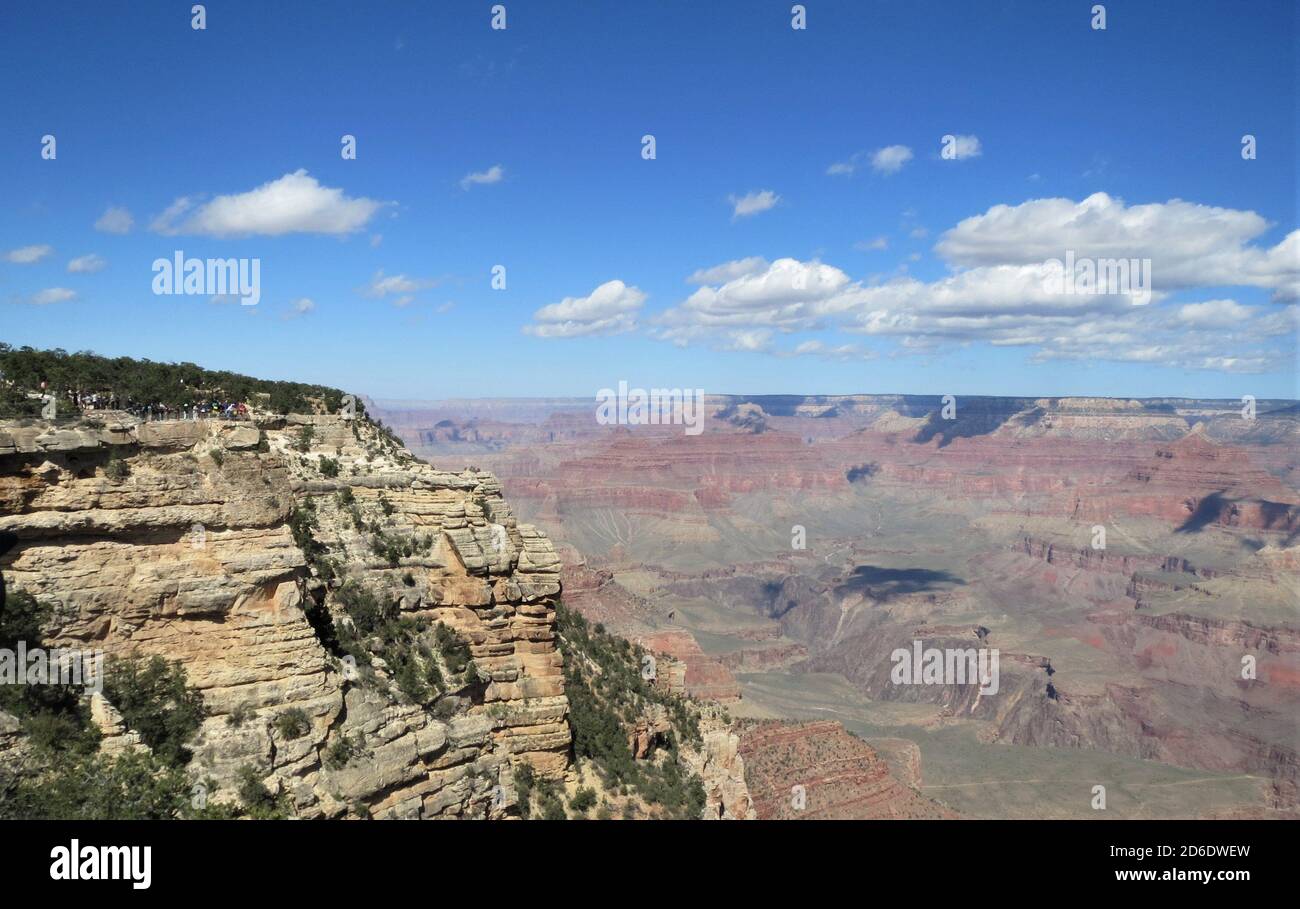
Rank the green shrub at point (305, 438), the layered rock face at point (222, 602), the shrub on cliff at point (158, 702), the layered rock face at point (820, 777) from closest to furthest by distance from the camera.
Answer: the shrub on cliff at point (158, 702) < the layered rock face at point (222, 602) < the green shrub at point (305, 438) < the layered rock face at point (820, 777)

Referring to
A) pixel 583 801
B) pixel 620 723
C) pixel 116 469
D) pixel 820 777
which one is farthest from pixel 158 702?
pixel 820 777

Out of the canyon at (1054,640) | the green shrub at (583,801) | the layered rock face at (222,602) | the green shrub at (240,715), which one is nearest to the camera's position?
the layered rock face at (222,602)

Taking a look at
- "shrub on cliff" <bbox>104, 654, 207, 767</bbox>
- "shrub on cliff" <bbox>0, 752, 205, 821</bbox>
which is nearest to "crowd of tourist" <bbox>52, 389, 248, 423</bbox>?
"shrub on cliff" <bbox>104, 654, 207, 767</bbox>

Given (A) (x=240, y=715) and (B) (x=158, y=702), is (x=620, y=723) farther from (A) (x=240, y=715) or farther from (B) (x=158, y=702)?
(B) (x=158, y=702)

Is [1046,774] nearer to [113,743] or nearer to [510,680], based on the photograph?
[510,680]

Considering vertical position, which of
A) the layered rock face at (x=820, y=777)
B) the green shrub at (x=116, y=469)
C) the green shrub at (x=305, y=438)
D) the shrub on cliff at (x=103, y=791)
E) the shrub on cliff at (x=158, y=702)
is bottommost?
the layered rock face at (x=820, y=777)

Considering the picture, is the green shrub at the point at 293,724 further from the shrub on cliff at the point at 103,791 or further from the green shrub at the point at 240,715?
the shrub on cliff at the point at 103,791

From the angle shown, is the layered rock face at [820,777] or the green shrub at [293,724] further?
the layered rock face at [820,777]

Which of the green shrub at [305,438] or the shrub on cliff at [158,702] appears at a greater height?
the green shrub at [305,438]

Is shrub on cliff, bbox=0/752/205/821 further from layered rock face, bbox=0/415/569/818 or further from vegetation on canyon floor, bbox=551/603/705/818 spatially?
vegetation on canyon floor, bbox=551/603/705/818

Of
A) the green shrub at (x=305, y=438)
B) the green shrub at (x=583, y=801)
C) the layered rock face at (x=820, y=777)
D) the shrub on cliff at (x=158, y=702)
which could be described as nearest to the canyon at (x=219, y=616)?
the shrub on cliff at (x=158, y=702)
